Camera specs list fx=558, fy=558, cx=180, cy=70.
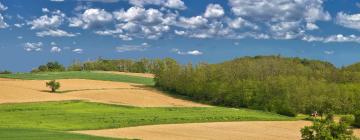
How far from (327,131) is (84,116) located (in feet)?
112

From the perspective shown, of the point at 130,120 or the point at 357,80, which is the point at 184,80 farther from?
the point at 130,120

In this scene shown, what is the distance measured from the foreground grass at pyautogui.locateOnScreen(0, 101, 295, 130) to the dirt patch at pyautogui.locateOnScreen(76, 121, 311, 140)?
3028 millimetres

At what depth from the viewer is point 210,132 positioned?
2024 inches

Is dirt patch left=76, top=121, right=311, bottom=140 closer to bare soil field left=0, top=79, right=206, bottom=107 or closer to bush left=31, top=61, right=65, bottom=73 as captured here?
bare soil field left=0, top=79, right=206, bottom=107

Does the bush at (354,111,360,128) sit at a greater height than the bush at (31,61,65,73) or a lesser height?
lesser

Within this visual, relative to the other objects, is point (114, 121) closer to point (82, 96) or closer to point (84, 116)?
point (84, 116)

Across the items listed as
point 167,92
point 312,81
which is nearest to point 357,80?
point 312,81

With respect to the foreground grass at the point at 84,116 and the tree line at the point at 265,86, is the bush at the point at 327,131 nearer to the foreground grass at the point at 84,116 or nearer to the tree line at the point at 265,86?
the foreground grass at the point at 84,116

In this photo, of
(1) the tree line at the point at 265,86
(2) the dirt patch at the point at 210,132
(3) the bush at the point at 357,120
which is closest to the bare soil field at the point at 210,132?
(2) the dirt patch at the point at 210,132

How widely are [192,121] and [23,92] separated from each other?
104 feet

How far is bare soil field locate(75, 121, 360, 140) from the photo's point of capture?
46.3 meters

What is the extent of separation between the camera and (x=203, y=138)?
45781mm

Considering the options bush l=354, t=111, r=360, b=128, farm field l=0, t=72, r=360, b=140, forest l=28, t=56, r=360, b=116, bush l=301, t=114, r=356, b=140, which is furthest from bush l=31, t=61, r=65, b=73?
bush l=301, t=114, r=356, b=140

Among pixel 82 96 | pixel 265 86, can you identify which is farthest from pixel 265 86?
pixel 82 96
